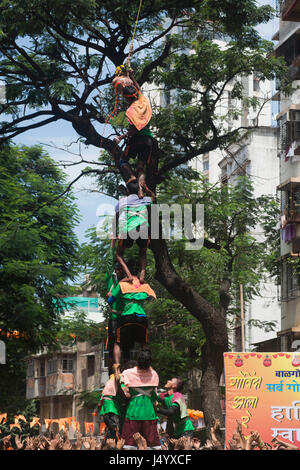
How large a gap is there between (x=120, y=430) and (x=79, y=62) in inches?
354

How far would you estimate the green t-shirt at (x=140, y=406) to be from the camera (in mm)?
10617

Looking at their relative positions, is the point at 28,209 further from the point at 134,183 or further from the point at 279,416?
the point at 279,416

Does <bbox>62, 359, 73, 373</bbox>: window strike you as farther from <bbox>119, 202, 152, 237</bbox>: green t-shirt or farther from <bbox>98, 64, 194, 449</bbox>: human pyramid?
<bbox>119, 202, 152, 237</bbox>: green t-shirt

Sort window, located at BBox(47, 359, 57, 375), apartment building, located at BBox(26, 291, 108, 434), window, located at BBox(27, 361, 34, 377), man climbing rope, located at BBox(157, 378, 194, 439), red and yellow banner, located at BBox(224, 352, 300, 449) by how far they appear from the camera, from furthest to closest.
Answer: window, located at BBox(27, 361, 34, 377) → window, located at BBox(47, 359, 57, 375) → apartment building, located at BBox(26, 291, 108, 434) → red and yellow banner, located at BBox(224, 352, 300, 449) → man climbing rope, located at BBox(157, 378, 194, 439)

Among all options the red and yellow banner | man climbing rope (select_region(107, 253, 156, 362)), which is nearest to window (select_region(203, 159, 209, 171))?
the red and yellow banner

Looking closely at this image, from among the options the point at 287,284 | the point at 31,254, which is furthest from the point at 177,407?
the point at 287,284

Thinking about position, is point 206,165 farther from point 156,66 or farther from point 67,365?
point 156,66

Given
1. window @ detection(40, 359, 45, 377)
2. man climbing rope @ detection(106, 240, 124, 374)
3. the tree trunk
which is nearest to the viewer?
man climbing rope @ detection(106, 240, 124, 374)

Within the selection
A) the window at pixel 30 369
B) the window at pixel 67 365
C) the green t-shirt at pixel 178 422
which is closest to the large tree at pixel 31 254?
the green t-shirt at pixel 178 422

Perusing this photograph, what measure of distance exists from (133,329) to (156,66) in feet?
22.0

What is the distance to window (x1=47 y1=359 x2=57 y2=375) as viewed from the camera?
46.5 metres

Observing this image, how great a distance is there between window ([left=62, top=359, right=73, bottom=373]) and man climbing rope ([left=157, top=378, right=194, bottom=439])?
34984 millimetres

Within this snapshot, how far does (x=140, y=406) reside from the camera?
419 inches

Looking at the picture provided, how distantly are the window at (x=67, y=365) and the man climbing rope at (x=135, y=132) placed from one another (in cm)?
3454
